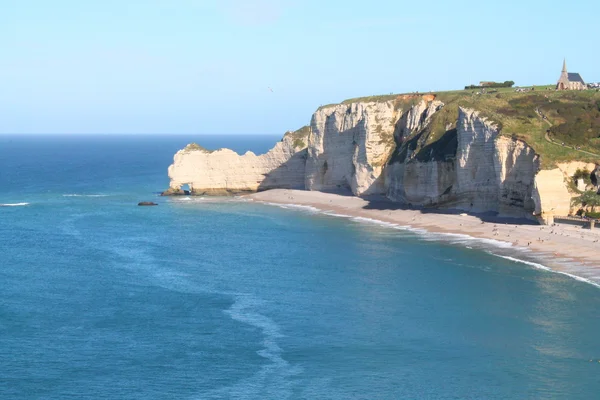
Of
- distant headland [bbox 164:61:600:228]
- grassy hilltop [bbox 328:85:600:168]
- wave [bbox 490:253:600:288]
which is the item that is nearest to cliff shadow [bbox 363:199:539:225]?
distant headland [bbox 164:61:600:228]

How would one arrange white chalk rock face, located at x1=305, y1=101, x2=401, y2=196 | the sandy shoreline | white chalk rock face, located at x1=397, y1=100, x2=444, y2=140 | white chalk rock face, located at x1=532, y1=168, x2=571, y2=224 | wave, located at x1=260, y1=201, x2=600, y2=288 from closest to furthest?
wave, located at x1=260, y1=201, x2=600, y2=288, the sandy shoreline, white chalk rock face, located at x1=532, y1=168, x2=571, y2=224, white chalk rock face, located at x1=397, y1=100, x2=444, y2=140, white chalk rock face, located at x1=305, y1=101, x2=401, y2=196

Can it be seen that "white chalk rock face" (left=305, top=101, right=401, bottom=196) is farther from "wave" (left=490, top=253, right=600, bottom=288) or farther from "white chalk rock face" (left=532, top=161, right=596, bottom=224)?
"wave" (left=490, top=253, right=600, bottom=288)

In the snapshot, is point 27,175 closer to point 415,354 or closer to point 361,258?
point 361,258

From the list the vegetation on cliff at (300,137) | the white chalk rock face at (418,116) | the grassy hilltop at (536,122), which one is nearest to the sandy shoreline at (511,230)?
the grassy hilltop at (536,122)

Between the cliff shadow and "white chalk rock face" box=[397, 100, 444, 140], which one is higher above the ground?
"white chalk rock face" box=[397, 100, 444, 140]

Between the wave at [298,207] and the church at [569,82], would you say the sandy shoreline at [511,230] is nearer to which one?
the wave at [298,207]
